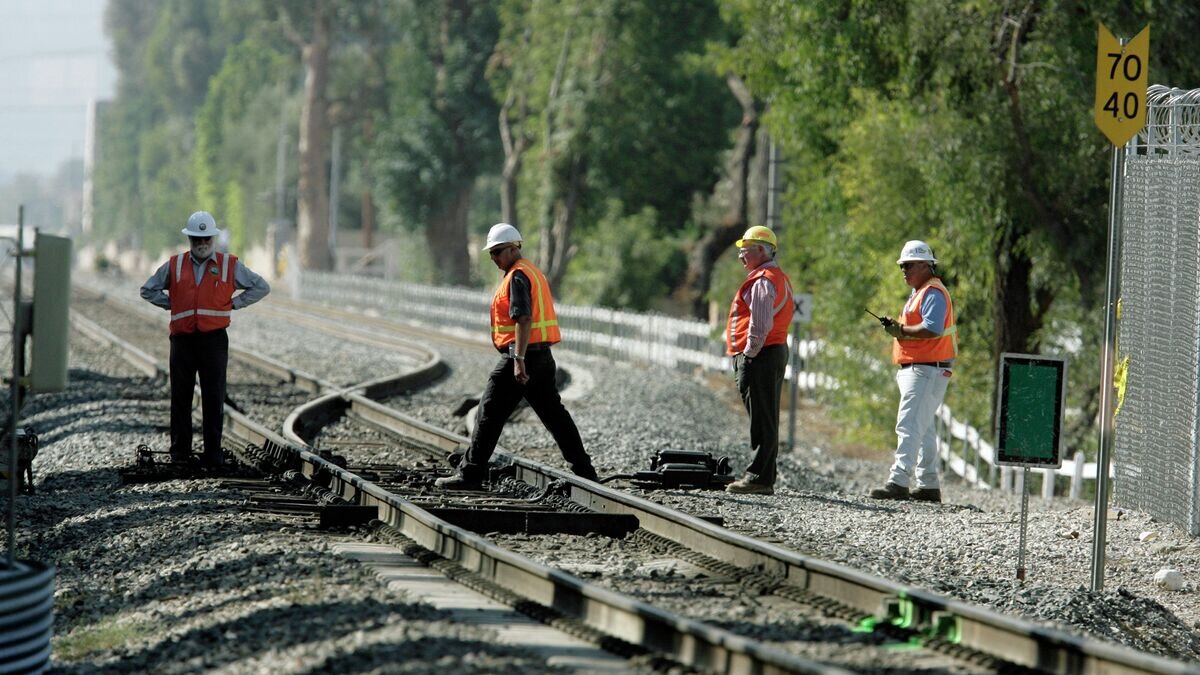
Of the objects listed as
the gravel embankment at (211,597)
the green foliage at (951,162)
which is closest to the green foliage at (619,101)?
the green foliage at (951,162)

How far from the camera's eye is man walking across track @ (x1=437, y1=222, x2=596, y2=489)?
1198cm

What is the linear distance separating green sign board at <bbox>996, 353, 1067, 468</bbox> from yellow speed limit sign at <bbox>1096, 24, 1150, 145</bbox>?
4.62ft

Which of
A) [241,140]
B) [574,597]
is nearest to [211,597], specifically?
[574,597]

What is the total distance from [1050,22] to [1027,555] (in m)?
11.6

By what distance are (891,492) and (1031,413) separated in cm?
301

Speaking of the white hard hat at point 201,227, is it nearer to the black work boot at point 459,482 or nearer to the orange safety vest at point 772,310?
the black work boot at point 459,482

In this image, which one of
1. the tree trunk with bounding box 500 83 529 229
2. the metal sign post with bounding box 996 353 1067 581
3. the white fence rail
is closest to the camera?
the metal sign post with bounding box 996 353 1067 581

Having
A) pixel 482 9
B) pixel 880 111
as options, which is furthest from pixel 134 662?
pixel 482 9

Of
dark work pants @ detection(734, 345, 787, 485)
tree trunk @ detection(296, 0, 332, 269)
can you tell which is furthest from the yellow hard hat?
tree trunk @ detection(296, 0, 332, 269)

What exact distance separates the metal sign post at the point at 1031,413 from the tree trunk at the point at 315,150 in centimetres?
6754

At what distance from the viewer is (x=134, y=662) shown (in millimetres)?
7203

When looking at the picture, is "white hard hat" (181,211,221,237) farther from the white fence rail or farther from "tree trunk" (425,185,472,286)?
"tree trunk" (425,185,472,286)

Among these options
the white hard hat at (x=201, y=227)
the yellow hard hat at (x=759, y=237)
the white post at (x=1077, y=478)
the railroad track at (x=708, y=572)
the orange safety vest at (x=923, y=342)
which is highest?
the yellow hard hat at (x=759, y=237)

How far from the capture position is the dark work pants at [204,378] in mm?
12672
